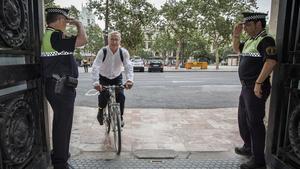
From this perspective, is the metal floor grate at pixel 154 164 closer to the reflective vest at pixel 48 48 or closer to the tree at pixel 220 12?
the reflective vest at pixel 48 48

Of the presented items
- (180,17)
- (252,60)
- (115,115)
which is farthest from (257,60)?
(180,17)

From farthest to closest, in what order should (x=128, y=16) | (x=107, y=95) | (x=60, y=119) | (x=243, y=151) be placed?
(x=128, y=16) < (x=107, y=95) < (x=243, y=151) < (x=60, y=119)

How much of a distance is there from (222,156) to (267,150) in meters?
0.67

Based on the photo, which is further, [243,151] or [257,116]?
Answer: [243,151]

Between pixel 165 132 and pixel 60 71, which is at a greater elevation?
pixel 60 71

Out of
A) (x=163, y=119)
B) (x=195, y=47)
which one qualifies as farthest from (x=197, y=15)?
(x=163, y=119)

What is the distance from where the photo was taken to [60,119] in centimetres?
356

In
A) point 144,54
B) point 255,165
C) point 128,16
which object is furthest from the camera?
point 144,54

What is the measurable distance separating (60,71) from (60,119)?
1.87 feet

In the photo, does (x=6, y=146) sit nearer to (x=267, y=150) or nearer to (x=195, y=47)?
(x=267, y=150)

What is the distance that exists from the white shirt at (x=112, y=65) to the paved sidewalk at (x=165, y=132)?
111 centimetres

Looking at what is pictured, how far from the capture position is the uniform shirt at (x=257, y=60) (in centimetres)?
345

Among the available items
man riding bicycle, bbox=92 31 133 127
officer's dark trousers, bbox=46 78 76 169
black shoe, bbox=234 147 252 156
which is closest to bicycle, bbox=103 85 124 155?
man riding bicycle, bbox=92 31 133 127

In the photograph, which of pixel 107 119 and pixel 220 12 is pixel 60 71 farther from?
pixel 220 12
